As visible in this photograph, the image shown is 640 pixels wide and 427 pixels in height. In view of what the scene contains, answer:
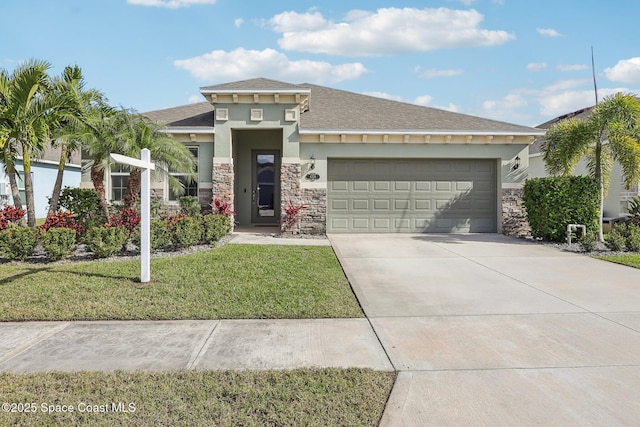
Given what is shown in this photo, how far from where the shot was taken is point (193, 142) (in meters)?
12.5

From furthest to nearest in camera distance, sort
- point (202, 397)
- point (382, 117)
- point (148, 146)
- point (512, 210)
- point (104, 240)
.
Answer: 1. point (382, 117)
2. point (512, 210)
3. point (148, 146)
4. point (104, 240)
5. point (202, 397)

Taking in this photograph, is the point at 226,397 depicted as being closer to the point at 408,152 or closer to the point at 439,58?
the point at 408,152

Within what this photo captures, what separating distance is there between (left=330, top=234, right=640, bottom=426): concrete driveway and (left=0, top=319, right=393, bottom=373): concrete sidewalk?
1.43ft

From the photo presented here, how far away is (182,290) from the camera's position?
5.53 metres

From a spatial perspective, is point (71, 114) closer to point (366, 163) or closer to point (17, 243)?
point (17, 243)

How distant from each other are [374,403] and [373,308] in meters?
2.26

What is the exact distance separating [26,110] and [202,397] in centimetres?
858

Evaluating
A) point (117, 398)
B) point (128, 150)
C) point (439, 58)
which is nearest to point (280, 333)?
point (117, 398)

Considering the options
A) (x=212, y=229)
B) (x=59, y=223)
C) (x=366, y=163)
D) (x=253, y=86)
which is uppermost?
(x=253, y=86)

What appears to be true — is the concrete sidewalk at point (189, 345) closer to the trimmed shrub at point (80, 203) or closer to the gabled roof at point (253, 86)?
the trimmed shrub at point (80, 203)

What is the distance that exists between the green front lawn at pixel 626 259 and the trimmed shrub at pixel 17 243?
1178cm

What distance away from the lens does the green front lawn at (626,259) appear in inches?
302

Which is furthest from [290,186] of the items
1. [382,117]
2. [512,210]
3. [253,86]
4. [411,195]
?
[512,210]

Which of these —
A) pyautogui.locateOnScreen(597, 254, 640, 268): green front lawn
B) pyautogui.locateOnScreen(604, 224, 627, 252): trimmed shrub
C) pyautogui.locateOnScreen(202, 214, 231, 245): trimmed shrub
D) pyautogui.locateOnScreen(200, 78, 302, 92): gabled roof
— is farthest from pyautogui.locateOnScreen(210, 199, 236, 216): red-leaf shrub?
pyautogui.locateOnScreen(604, 224, 627, 252): trimmed shrub
